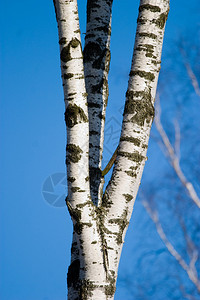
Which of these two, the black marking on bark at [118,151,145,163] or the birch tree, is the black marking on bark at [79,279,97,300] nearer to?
the birch tree

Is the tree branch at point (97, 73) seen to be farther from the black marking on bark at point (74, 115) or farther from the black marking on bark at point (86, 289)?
the black marking on bark at point (86, 289)

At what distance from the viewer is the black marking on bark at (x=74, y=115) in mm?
2137

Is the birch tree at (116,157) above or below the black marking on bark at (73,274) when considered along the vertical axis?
above

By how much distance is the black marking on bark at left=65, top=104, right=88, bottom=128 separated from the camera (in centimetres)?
214

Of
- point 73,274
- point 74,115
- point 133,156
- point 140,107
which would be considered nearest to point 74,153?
point 74,115

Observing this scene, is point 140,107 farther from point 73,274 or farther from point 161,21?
point 73,274

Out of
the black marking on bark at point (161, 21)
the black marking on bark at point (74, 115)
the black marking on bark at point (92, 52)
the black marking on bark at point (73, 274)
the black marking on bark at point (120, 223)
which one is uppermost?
the black marking on bark at point (92, 52)

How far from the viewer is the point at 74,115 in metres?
2.13

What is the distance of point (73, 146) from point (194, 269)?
378 cm

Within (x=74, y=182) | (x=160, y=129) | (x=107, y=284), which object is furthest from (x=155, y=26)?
(x=160, y=129)

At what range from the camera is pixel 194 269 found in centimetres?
504

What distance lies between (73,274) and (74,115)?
3.44 feet

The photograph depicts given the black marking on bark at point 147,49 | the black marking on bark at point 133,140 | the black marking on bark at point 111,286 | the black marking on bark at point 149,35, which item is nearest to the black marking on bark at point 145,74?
the black marking on bark at point 147,49

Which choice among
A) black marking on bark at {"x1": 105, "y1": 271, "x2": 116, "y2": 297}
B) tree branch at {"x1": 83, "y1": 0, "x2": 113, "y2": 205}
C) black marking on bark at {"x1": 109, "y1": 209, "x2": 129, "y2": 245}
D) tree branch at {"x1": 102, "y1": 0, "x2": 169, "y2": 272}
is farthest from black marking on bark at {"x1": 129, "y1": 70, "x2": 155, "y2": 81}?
→ black marking on bark at {"x1": 105, "y1": 271, "x2": 116, "y2": 297}
